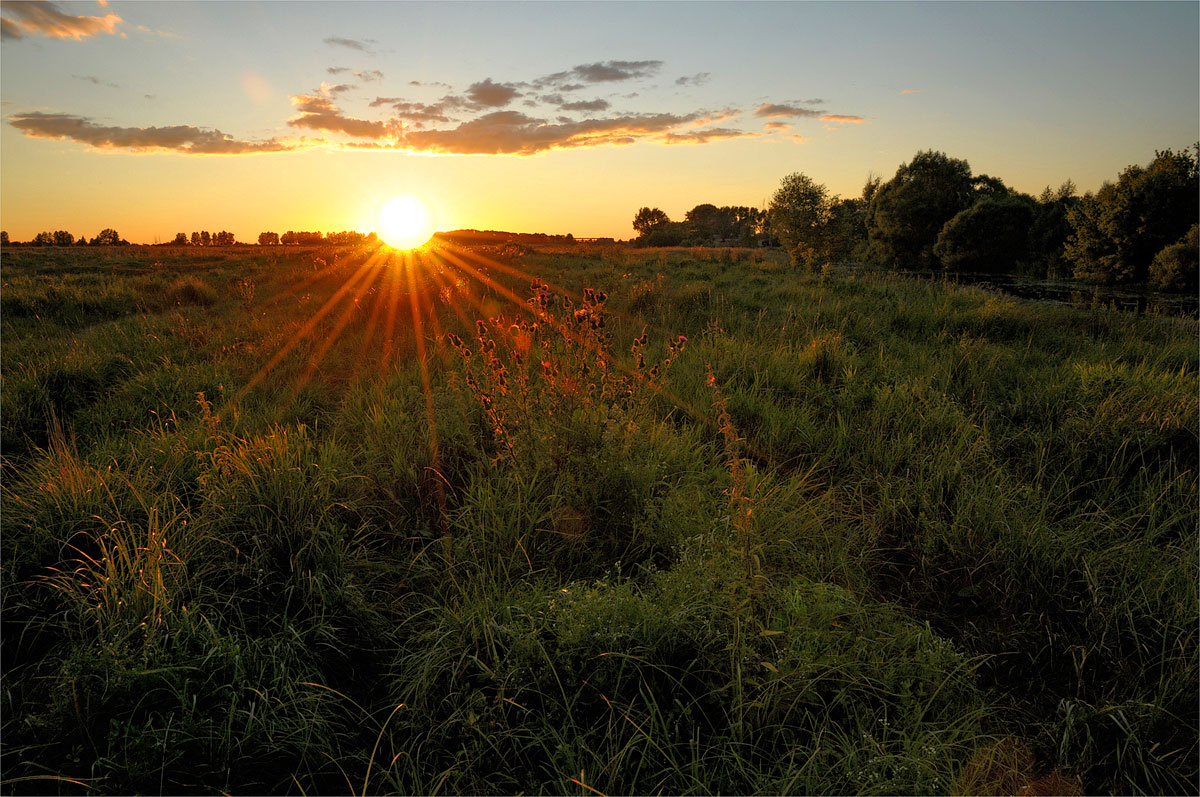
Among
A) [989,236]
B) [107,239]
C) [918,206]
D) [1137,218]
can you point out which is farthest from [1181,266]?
[107,239]

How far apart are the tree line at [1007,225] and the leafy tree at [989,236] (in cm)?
6

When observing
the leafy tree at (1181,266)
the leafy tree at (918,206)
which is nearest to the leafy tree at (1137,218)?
the leafy tree at (1181,266)

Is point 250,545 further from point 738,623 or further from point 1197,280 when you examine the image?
point 1197,280

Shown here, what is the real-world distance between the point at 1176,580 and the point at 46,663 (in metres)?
4.41

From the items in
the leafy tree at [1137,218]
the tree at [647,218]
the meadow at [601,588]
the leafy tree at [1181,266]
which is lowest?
the meadow at [601,588]

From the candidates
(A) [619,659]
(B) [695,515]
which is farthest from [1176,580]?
(A) [619,659]

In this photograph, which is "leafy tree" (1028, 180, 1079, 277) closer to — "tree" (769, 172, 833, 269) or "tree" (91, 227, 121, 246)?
"tree" (769, 172, 833, 269)

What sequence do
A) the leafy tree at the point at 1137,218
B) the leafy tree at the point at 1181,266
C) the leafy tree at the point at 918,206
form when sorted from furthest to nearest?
1. the leafy tree at the point at 918,206
2. the leafy tree at the point at 1137,218
3. the leafy tree at the point at 1181,266

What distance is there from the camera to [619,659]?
1.70 m

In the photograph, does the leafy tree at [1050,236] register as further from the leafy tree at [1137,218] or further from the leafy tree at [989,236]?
the leafy tree at [1137,218]

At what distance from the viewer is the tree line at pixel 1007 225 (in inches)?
809

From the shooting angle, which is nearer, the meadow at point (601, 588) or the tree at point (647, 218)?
the meadow at point (601, 588)

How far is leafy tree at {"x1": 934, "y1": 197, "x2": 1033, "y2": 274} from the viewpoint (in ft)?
93.0

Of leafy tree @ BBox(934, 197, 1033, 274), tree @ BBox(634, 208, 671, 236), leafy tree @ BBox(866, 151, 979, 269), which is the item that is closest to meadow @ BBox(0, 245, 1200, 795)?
leafy tree @ BBox(934, 197, 1033, 274)
